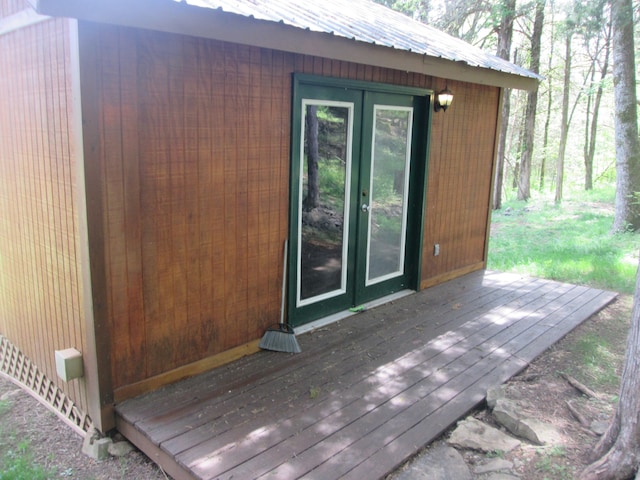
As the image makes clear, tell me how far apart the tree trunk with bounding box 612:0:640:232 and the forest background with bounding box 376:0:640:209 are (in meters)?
1.14

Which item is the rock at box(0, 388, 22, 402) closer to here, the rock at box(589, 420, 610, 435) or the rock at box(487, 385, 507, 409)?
the rock at box(487, 385, 507, 409)

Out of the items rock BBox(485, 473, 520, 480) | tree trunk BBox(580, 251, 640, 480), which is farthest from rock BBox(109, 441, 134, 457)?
tree trunk BBox(580, 251, 640, 480)

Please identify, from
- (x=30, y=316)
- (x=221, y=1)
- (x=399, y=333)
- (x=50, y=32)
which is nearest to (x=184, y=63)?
(x=221, y=1)

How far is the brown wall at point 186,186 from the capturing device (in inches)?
106

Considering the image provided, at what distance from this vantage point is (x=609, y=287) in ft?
18.7

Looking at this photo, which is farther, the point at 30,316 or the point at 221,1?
the point at 30,316

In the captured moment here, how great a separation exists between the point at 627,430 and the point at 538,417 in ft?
2.35

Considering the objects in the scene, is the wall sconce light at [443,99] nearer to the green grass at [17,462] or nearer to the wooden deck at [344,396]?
the wooden deck at [344,396]

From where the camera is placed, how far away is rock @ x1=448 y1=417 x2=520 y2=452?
2.67 m

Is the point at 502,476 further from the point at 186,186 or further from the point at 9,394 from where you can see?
the point at 9,394

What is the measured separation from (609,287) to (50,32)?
5750mm

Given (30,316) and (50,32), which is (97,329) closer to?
(30,316)

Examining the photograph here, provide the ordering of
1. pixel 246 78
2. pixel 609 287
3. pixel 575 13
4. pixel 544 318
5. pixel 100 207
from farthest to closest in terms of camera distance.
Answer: pixel 575 13
pixel 609 287
pixel 544 318
pixel 246 78
pixel 100 207

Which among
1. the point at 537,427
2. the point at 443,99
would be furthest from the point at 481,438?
the point at 443,99
